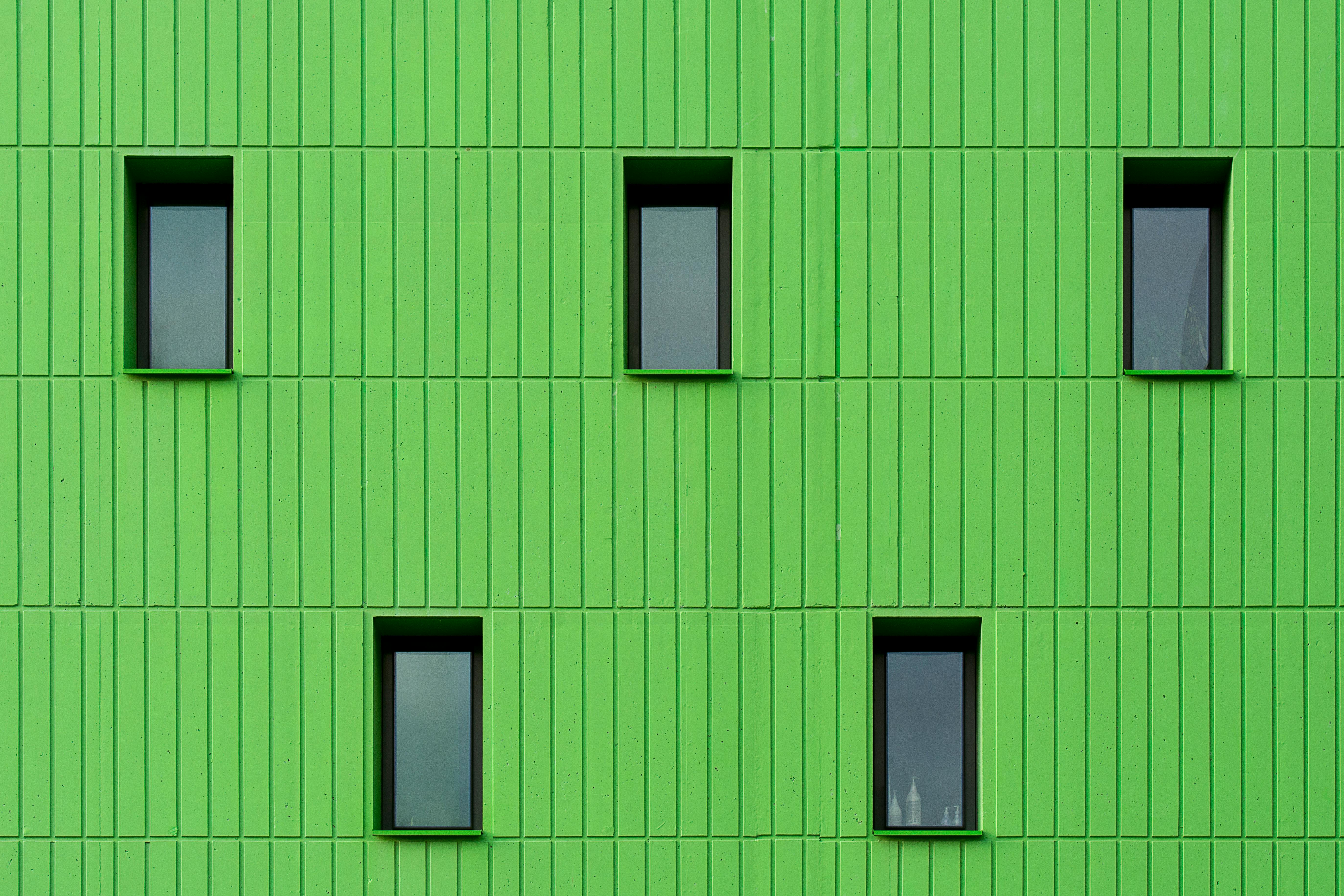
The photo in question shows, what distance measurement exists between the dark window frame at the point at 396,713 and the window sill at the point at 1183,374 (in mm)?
4955

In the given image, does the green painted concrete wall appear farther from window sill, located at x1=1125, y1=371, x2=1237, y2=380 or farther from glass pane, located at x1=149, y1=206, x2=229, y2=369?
glass pane, located at x1=149, y1=206, x2=229, y2=369

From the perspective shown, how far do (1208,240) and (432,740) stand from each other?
668 cm

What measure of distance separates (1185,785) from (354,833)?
18.5ft

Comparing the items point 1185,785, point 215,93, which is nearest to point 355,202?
point 215,93

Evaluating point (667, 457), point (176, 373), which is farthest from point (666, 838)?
point (176, 373)

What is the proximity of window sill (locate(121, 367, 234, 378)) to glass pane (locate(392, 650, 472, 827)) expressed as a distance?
2314mm

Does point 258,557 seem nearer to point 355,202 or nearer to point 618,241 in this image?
point 355,202

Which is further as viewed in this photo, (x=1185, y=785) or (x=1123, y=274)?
(x=1123, y=274)

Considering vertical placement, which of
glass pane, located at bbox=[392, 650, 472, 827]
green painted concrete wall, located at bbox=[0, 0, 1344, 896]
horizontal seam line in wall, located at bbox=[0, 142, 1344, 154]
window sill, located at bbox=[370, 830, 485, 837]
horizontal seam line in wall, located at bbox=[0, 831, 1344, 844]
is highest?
horizontal seam line in wall, located at bbox=[0, 142, 1344, 154]

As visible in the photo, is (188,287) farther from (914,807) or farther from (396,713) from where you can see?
(914,807)

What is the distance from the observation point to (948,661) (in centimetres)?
711

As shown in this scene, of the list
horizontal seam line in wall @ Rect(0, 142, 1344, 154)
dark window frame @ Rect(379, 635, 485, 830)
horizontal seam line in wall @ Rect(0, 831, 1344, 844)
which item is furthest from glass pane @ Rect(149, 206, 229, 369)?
horizontal seam line in wall @ Rect(0, 831, 1344, 844)

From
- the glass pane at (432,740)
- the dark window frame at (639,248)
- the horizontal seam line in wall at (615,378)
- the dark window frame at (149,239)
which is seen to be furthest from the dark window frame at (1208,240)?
the dark window frame at (149,239)

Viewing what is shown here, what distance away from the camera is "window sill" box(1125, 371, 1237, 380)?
671 cm
